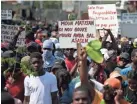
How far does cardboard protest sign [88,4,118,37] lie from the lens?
42.0ft

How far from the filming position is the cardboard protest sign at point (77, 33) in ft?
29.7

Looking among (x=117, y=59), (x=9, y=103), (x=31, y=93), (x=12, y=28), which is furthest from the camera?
(x=12, y=28)

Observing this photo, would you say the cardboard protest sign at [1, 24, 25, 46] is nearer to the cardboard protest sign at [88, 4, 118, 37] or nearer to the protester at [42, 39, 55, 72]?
the protester at [42, 39, 55, 72]

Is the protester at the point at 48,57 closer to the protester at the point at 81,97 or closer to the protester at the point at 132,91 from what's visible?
the protester at the point at 132,91

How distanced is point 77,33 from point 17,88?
2.60 m

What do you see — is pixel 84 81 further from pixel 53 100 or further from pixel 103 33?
pixel 103 33

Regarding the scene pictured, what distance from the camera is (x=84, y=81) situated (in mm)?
5676

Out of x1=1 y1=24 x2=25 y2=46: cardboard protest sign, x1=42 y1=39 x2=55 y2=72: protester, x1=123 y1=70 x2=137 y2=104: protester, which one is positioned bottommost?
x1=123 y1=70 x2=137 y2=104: protester

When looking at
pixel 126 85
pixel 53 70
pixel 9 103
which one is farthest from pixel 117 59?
pixel 9 103

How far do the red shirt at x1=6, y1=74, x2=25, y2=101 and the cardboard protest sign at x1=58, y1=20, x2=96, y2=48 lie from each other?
2225mm

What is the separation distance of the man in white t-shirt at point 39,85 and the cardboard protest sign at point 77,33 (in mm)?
2487

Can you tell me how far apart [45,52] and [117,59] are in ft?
4.97

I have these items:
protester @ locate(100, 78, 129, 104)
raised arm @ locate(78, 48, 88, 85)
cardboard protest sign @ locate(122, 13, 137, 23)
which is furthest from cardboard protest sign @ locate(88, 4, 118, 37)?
raised arm @ locate(78, 48, 88, 85)

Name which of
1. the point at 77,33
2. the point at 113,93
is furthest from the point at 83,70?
the point at 77,33
